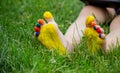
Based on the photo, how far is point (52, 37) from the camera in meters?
2.00

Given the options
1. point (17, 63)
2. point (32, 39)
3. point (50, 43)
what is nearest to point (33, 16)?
point (32, 39)

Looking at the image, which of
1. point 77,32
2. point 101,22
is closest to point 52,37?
point 77,32

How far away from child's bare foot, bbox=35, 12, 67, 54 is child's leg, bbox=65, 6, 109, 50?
3.7 inches

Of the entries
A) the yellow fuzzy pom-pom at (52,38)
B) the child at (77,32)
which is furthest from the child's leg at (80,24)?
the yellow fuzzy pom-pom at (52,38)

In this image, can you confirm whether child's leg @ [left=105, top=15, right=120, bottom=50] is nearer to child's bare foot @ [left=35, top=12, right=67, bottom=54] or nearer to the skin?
the skin

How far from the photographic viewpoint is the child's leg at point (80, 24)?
2152 millimetres

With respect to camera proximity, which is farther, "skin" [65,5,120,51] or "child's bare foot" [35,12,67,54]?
"skin" [65,5,120,51]

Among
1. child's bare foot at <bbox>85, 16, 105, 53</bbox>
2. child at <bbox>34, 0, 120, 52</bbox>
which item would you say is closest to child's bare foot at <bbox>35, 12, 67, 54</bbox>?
child at <bbox>34, 0, 120, 52</bbox>

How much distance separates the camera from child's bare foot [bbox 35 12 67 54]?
198cm

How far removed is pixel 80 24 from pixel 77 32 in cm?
17

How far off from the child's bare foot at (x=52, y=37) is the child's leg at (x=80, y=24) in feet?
0.31

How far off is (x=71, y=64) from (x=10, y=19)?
813mm

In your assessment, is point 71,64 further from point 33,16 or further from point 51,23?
point 33,16

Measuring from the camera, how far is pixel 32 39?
222 cm
